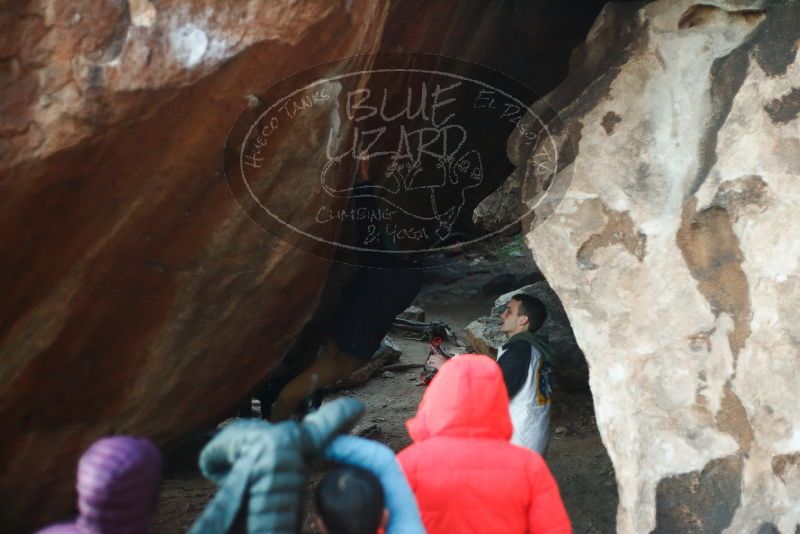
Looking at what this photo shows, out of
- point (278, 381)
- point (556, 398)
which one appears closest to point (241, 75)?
point (278, 381)

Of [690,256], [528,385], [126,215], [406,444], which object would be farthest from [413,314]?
[126,215]

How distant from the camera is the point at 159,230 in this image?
3004mm

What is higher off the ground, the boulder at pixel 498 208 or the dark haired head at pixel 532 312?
the boulder at pixel 498 208

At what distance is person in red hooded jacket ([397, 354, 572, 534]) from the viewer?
6.53ft

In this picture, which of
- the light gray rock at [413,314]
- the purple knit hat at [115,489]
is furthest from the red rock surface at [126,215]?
the light gray rock at [413,314]

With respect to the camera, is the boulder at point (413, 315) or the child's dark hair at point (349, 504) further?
the boulder at point (413, 315)

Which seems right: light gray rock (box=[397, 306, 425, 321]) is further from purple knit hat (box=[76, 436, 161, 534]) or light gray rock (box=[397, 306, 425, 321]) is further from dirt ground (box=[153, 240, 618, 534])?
purple knit hat (box=[76, 436, 161, 534])

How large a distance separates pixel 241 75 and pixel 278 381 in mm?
2559

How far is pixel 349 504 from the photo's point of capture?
1.68 meters

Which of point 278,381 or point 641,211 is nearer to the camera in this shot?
point 641,211

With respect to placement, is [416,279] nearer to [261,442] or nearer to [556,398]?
[556,398]

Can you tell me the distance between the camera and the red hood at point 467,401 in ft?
6.59

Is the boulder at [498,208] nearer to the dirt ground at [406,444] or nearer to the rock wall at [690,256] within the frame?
the dirt ground at [406,444]

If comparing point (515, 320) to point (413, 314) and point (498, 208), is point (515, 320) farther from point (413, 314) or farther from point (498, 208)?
point (498, 208)
